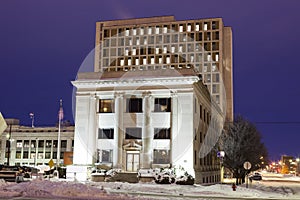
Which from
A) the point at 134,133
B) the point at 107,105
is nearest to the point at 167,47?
the point at 107,105

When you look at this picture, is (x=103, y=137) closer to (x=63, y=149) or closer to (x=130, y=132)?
(x=130, y=132)

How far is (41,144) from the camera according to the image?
3652 inches

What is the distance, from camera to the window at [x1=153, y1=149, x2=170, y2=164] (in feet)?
161

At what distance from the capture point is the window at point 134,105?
51.0 m

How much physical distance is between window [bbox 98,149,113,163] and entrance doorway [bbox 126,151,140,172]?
2.07m

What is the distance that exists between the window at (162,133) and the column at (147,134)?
0.60 meters

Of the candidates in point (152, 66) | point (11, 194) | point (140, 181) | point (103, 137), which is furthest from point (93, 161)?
point (152, 66)

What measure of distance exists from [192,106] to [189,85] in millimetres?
2377

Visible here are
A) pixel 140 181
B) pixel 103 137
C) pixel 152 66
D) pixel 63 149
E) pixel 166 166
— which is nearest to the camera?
pixel 140 181

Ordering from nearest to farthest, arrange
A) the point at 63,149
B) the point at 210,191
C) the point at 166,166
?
the point at 210,191 → the point at 166,166 → the point at 63,149

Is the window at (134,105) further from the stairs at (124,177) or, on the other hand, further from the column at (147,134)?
the stairs at (124,177)

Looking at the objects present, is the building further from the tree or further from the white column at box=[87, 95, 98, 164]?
the tree

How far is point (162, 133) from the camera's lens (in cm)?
4997

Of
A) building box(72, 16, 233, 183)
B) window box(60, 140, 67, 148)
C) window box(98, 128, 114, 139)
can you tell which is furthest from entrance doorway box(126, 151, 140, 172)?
window box(60, 140, 67, 148)
